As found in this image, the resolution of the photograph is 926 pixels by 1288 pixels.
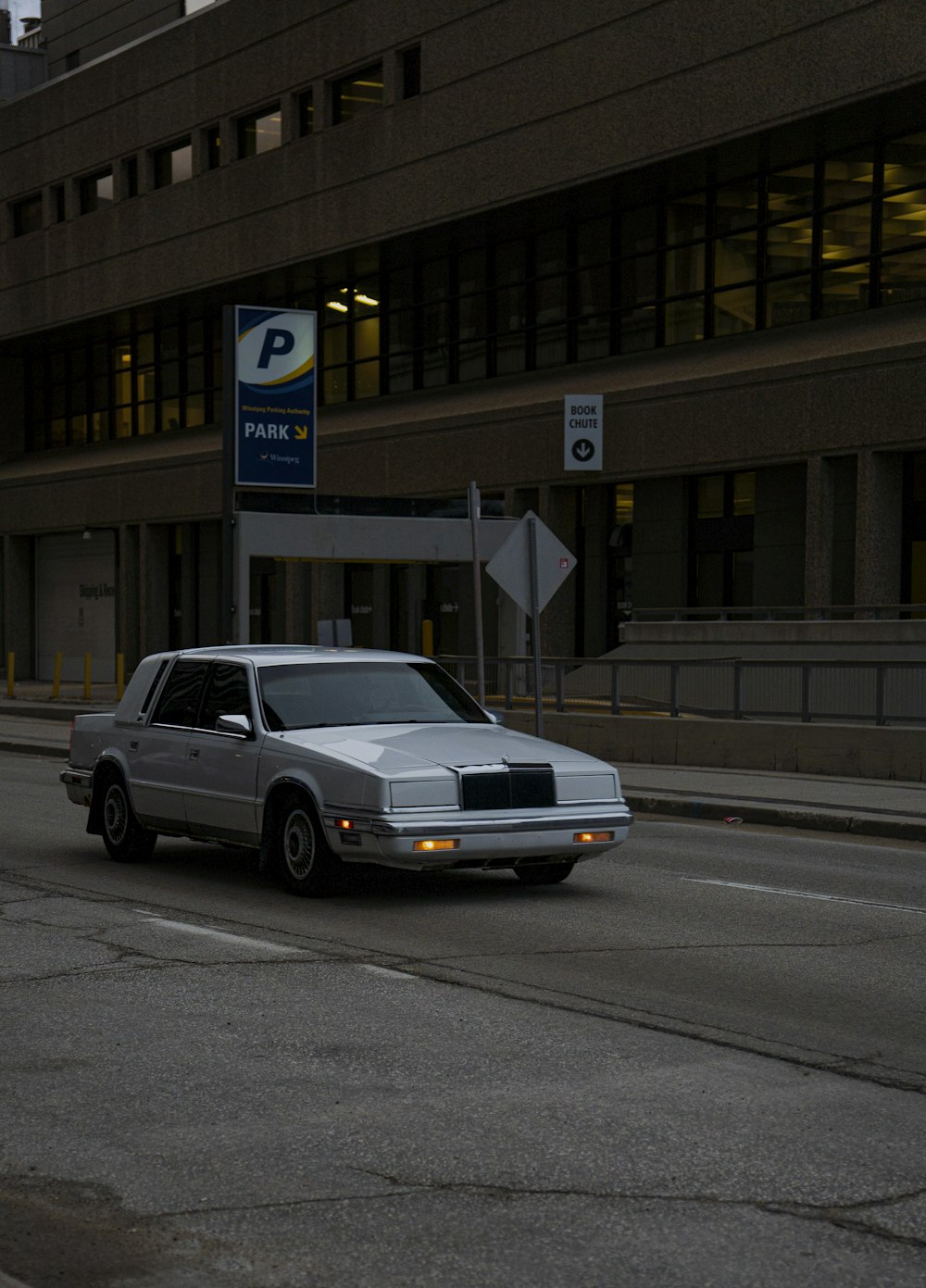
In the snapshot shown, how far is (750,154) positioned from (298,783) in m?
23.2

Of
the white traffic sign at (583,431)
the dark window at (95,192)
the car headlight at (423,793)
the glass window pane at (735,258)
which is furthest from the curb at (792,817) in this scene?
the dark window at (95,192)

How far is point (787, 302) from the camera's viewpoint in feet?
102

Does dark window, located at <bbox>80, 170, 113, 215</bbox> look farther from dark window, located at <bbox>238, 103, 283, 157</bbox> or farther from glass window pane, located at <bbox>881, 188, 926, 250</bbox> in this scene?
glass window pane, located at <bbox>881, 188, 926, 250</bbox>

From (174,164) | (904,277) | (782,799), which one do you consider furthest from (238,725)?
(174,164)

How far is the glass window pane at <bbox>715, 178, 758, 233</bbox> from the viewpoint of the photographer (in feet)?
105

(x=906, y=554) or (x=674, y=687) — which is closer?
(x=674, y=687)

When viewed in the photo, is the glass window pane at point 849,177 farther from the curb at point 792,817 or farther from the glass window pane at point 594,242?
the curb at point 792,817

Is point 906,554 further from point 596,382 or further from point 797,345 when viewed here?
point 596,382

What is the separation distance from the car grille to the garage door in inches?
1567

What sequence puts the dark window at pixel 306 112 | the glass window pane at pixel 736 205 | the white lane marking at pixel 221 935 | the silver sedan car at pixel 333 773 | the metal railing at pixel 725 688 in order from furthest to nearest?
the dark window at pixel 306 112
the glass window pane at pixel 736 205
the metal railing at pixel 725 688
the silver sedan car at pixel 333 773
the white lane marking at pixel 221 935

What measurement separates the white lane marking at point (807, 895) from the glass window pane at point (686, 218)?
76.3 ft

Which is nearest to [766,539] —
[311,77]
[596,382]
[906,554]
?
[906,554]

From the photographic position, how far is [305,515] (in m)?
27.6

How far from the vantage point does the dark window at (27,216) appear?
1972 inches
